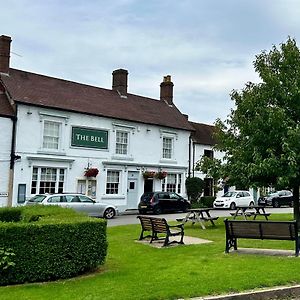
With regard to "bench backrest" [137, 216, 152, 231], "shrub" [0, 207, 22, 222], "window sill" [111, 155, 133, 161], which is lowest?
"bench backrest" [137, 216, 152, 231]

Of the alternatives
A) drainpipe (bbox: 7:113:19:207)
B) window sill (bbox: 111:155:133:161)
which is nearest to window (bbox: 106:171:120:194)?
window sill (bbox: 111:155:133:161)

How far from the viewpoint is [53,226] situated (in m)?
8.74

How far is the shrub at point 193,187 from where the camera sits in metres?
36.3

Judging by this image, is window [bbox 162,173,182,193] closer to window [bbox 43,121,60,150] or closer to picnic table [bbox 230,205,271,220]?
window [bbox 43,121,60,150]

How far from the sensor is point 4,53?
27.8 meters

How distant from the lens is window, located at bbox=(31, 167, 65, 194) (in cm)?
2659

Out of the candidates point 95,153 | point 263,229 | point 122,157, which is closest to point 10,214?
point 263,229

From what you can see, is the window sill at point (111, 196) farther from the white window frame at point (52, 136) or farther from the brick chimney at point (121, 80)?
the brick chimney at point (121, 80)

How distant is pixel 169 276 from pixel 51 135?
2058cm

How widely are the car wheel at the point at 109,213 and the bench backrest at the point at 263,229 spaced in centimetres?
1436

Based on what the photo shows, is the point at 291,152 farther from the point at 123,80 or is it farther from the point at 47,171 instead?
the point at 123,80

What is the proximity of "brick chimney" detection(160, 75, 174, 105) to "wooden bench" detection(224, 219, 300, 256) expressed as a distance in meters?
28.6

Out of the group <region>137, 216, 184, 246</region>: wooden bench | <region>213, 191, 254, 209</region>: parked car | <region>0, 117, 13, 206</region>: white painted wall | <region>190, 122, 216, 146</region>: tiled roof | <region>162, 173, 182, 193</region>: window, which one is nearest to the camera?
<region>137, 216, 184, 246</region>: wooden bench

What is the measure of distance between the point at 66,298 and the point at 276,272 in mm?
4277
